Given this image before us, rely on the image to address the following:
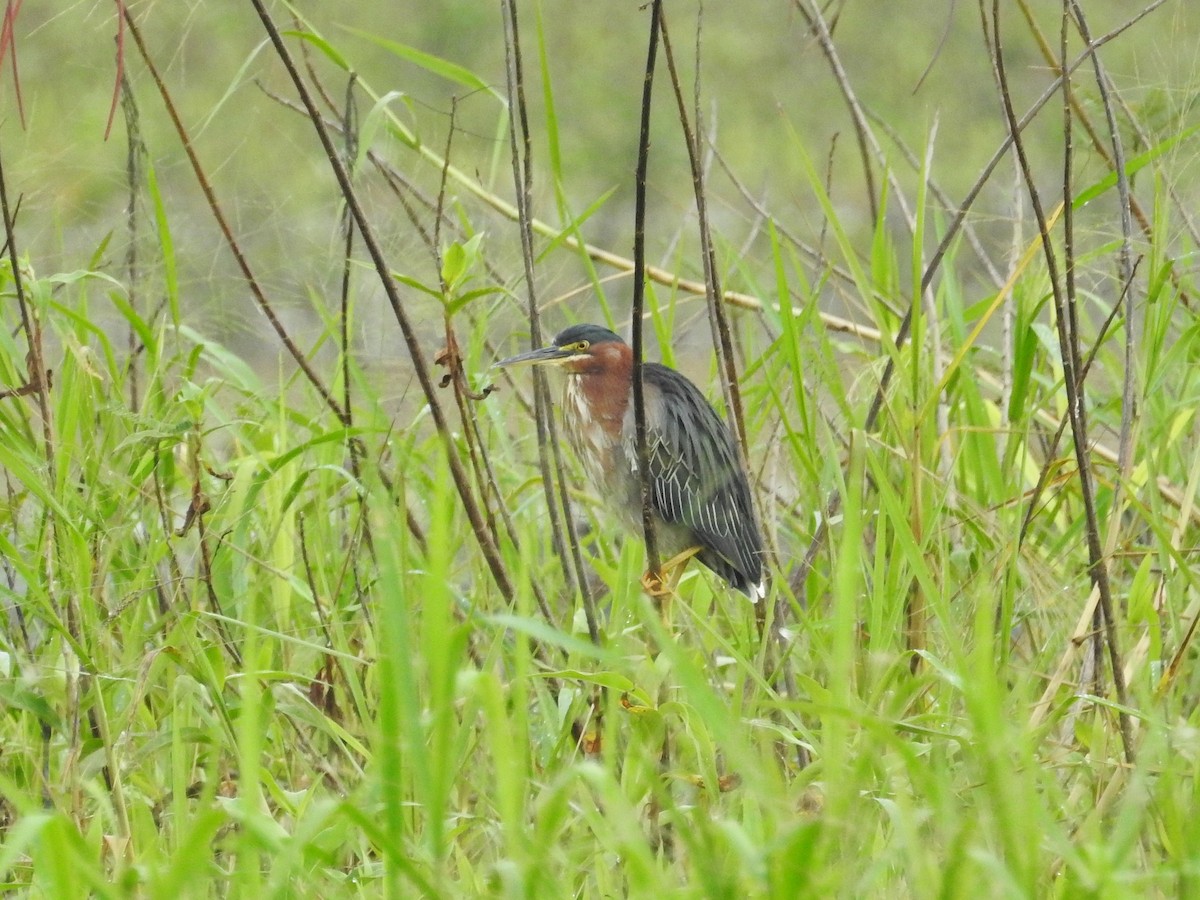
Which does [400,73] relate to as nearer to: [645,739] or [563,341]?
[563,341]

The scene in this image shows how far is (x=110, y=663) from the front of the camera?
7.22ft

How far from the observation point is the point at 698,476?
342 centimetres

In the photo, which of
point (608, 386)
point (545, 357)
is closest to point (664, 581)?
point (545, 357)

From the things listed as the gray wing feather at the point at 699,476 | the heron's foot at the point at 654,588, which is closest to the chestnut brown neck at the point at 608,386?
the gray wing feather at the point at 699,476

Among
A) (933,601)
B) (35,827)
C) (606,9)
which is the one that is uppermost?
(606,9)

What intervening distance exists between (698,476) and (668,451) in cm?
9

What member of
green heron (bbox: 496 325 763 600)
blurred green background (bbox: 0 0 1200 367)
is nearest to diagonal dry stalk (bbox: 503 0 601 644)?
green heron (bbox: 496 325 763 600)

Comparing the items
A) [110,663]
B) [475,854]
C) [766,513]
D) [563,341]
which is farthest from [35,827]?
[563,341]

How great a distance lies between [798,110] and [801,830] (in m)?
8.50

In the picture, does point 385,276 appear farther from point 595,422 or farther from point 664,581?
point 595,422

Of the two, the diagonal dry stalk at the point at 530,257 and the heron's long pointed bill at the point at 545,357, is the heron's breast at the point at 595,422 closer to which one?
the heron's long pointed bill at the point at 545,357

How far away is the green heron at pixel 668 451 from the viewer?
326cm

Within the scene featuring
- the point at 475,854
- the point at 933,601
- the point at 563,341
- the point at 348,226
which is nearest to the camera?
the point at 933,601

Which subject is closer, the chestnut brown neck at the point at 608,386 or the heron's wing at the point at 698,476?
the heron's wing at the point at 698,476
